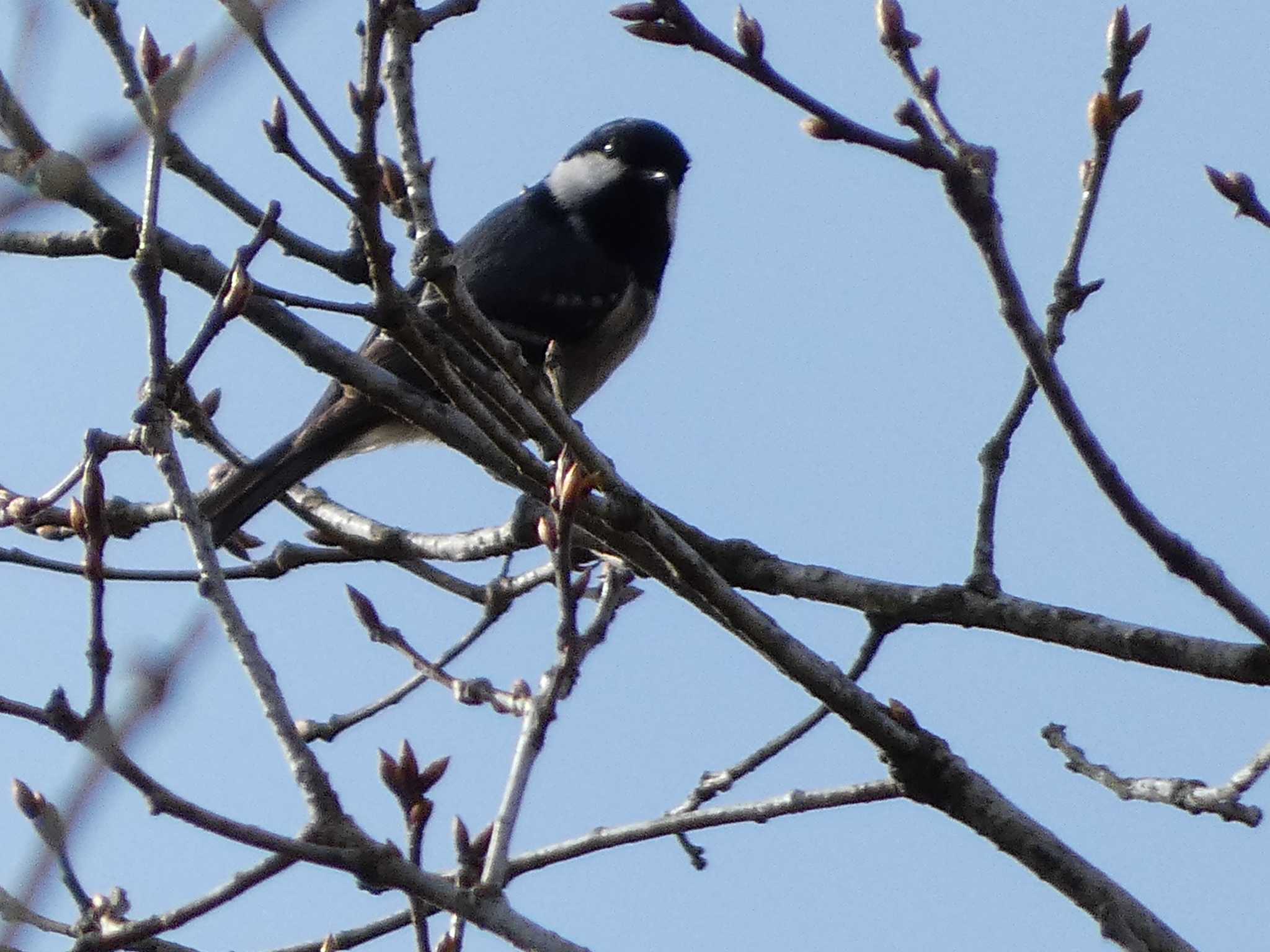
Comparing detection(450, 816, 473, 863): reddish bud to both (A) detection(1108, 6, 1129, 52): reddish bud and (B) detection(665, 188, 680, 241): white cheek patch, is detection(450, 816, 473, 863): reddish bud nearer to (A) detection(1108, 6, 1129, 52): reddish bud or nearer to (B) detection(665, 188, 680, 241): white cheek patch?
(A) detection(1108, 6, 1129, 52): reddish bud

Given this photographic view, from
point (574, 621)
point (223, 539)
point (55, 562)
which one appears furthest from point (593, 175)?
point (574, 621)

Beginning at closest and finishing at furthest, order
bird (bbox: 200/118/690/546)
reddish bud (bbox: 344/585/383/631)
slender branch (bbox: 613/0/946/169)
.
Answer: slender branch (bbox: 613/0/946/169) → reddish bud (bbox: 344/585/383/631) → bird (bbox: 200/118/690/546)

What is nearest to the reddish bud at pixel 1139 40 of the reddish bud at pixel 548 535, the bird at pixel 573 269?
the reddish bud at pixel 548 535

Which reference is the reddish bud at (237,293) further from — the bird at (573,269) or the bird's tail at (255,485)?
the bird at (573,269)

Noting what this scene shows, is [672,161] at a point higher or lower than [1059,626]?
higher

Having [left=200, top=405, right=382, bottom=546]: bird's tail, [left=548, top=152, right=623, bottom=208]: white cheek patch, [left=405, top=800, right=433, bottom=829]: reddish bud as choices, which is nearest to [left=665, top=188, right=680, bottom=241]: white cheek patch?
[left=548, top=152, right=623, bottom=208]: white cheek patch

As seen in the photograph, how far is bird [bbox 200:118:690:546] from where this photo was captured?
18.7ft

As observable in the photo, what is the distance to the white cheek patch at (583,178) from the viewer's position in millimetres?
6812

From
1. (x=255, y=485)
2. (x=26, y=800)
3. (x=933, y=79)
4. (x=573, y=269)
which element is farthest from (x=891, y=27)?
(x=573, y=269)

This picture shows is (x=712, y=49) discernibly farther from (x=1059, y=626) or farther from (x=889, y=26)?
(x=1059, y=626)

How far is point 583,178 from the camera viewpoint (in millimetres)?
6965

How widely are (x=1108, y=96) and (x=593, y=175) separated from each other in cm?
450

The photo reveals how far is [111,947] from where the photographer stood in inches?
83.1

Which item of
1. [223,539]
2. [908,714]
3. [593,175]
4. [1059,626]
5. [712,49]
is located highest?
[593,175]
